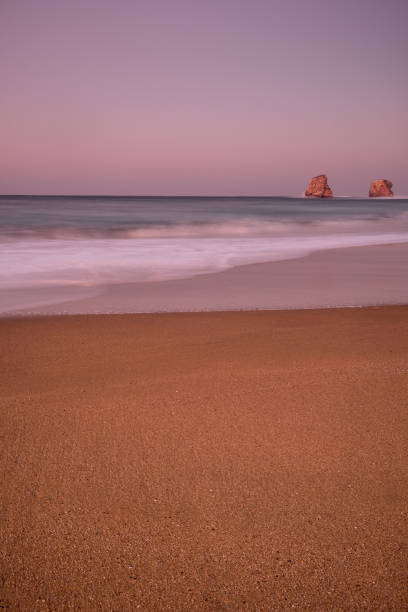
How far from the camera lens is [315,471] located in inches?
80.4

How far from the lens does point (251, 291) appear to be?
6.62m

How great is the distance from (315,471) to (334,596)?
60 cm

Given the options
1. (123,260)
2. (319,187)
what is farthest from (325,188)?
(123,260)

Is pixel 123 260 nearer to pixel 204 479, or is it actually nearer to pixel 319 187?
pixel 204 479

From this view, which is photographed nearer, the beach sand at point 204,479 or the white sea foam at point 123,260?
the beach sand at point 204,479

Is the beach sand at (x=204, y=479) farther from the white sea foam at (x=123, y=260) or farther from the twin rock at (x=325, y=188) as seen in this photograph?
the twin rock at (x=325, y=188)

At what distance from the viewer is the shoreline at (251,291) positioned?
5.47 metres

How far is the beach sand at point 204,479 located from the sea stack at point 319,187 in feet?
454

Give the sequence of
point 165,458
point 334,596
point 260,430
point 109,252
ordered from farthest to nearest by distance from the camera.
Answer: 1. point 109,252
2. point 260,430
3. point 165,458
4. point 334,596

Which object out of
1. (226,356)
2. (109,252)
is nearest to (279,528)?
(226,356)

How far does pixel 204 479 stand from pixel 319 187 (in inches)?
5502

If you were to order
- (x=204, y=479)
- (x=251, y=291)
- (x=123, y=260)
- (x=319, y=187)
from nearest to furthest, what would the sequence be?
(x=204, y=479), (x=251, y=291), (x=123, y=260), (x=319, y=187)

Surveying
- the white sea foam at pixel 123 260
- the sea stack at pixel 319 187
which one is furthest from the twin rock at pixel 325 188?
the white sea foam at pixel 123 260

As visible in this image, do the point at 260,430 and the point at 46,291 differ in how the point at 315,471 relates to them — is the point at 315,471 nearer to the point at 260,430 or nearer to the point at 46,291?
the point at 260,430
